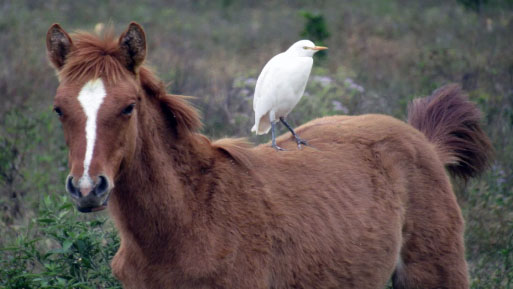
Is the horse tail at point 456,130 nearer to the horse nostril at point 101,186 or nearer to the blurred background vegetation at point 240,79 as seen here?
the blurred background vegetation at point 240,79

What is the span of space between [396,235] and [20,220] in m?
3.87

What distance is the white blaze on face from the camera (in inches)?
114

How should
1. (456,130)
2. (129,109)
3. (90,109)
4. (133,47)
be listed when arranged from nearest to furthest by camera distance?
(90,109)
(129,109)
(133,47)
(456,130)

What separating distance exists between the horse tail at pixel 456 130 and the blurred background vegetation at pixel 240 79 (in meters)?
0.86

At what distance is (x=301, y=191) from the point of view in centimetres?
396

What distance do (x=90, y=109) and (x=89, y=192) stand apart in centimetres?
41

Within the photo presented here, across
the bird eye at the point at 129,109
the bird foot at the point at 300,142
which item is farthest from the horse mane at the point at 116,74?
the bird foot at the point at 300,142

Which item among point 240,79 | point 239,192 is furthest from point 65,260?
point 240,79

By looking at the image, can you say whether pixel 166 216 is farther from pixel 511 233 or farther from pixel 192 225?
pixel 511 233

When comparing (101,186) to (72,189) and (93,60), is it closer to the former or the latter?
(72,189)

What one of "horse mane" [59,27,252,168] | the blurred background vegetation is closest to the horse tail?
the blurred background vegetation

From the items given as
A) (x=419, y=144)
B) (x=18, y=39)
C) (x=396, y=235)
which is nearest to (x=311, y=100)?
(x=419, y=144)

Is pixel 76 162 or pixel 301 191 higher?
pixel 76 162

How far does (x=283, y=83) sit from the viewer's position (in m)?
4.30
